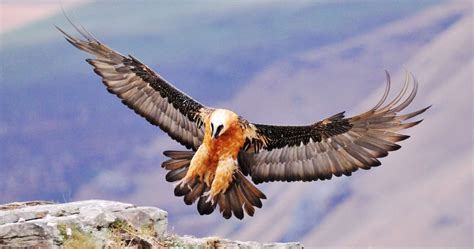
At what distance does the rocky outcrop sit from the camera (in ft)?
26.2

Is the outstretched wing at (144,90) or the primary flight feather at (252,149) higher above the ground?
the outstretched wing at (144,90)

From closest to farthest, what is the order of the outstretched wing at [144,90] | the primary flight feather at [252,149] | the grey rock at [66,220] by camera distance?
the grey rock at [66,220] → the primary flight feather at [252,149] → the outstretched wing at [144,90]

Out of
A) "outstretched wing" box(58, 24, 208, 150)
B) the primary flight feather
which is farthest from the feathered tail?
"outstretched wing" box(58, 24, 208, 150)

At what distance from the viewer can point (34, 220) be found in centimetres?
841

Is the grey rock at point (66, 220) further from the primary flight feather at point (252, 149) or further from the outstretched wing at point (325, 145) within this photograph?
the outstretched wing at point (325, 145)

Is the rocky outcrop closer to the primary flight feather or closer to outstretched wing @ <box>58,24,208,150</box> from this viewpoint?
the primary flight feather

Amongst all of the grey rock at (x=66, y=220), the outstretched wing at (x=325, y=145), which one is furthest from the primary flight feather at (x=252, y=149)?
the grey rock at (x=66, y=220)

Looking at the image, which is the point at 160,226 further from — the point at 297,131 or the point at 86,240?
the point at 297,131

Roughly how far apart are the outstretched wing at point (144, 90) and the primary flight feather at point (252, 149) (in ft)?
0.05

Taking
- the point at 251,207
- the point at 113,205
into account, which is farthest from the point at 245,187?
the point at 113,205

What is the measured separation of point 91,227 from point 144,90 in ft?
8.92

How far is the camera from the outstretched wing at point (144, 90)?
10.5m

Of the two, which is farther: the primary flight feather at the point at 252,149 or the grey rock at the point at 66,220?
the primary flight feather at the point at 252,149

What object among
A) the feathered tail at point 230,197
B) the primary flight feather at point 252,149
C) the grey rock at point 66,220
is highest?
the primary flight feather at point 252,149
